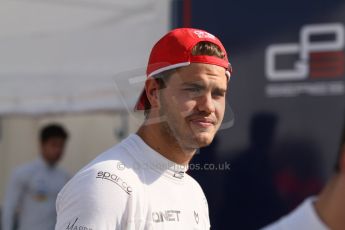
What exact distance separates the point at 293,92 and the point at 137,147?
4.26 ft

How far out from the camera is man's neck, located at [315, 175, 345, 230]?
2.24 feet

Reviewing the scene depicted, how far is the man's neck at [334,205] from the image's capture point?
0.68m

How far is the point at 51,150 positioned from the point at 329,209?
348 centimetres

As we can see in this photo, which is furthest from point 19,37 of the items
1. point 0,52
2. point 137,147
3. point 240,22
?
point 137,147

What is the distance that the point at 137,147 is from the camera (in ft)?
4.75

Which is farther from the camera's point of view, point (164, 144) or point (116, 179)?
point (164, 144)

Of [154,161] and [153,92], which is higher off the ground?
[153,92]

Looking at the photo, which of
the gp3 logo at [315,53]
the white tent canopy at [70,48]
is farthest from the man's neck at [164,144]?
the white tent canopy at [70,48]

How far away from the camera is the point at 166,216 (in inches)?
52.9

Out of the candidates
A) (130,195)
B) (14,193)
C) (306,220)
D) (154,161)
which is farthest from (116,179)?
(14,193)

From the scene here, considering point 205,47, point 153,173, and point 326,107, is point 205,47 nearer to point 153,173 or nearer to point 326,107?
point 153,173

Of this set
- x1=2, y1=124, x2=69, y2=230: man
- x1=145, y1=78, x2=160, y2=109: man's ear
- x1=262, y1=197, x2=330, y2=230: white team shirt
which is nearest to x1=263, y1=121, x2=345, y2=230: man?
x1=262, y1=197, x2=330, y2=230: white team shirt

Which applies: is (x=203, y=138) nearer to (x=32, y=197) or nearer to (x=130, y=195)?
(x=130, y=195)

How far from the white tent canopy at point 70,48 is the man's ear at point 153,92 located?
153 cm
